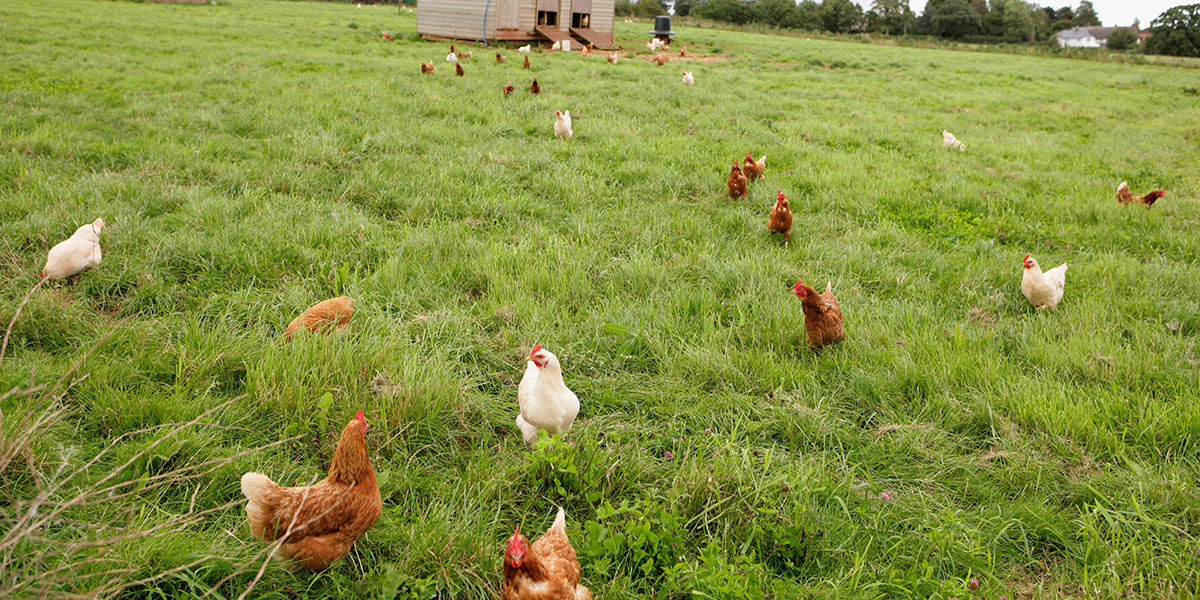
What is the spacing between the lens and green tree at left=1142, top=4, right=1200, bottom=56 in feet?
129

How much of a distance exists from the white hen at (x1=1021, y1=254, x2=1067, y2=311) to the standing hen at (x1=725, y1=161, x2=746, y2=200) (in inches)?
102

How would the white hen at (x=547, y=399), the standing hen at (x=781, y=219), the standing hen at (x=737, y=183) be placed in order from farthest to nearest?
the standing hen at (x=737, y=183) → the standing hen at (x=781, y=219) → the white hen at (x=547, y=399)

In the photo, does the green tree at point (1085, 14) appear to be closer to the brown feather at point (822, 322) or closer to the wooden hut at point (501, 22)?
the wooden hut at point (501, 22)

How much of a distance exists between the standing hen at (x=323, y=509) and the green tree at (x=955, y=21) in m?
67.2

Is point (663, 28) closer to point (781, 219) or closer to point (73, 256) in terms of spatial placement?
point (781, 219)

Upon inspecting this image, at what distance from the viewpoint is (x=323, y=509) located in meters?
1.96

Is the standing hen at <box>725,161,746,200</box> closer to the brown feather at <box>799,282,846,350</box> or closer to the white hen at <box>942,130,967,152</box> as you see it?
the brown feather at <box>799,282,846,350</box>

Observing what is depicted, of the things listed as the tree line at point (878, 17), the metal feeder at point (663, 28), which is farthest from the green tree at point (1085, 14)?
the metal feeder at point (663, 28)

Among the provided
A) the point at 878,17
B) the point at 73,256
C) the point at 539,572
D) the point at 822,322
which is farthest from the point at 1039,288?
the point at 878,17

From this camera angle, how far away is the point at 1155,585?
2010 mm

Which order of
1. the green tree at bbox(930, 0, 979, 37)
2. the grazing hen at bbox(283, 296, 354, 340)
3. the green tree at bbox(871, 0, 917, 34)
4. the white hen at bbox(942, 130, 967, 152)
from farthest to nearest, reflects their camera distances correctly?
the green tree at bbox(871, 0, 917, 34)
the green tree at bbox(930, 0, 979, 37)
the white hen at bbox(942, 130, 967, 152)
the grazing hen at bbox(283, 296, 354, 340)

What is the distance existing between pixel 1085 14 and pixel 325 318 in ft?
380

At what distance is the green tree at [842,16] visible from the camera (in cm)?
5484

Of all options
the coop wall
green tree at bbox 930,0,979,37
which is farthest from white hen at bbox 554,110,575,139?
green tree at bbox 930,0,979,37
